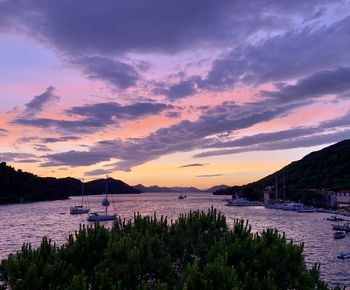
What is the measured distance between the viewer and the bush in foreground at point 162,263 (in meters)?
20.2

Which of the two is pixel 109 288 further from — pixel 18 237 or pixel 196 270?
pixel 18 237

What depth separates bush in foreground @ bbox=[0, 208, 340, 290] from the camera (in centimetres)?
2022

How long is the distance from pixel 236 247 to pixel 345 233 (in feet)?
345

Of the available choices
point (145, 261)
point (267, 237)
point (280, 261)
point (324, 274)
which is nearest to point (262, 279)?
point (280, 261)

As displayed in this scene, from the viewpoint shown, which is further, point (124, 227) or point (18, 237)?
point (18, 237)

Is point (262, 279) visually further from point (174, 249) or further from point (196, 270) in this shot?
point (174, 249)

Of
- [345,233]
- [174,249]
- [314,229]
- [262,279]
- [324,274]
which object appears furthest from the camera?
[314,229]

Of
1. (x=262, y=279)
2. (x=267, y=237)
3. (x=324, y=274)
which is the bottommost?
(x=324, y=274)

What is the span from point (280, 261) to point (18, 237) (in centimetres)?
11160

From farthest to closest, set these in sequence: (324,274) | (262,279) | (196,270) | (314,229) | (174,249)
→ (314,229), (324,274), (174,249), (262,279), (196,270)

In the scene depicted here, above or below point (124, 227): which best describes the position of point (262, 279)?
below

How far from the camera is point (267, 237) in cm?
2530

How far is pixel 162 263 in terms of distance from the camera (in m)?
23.1

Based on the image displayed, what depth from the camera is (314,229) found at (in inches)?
5266
